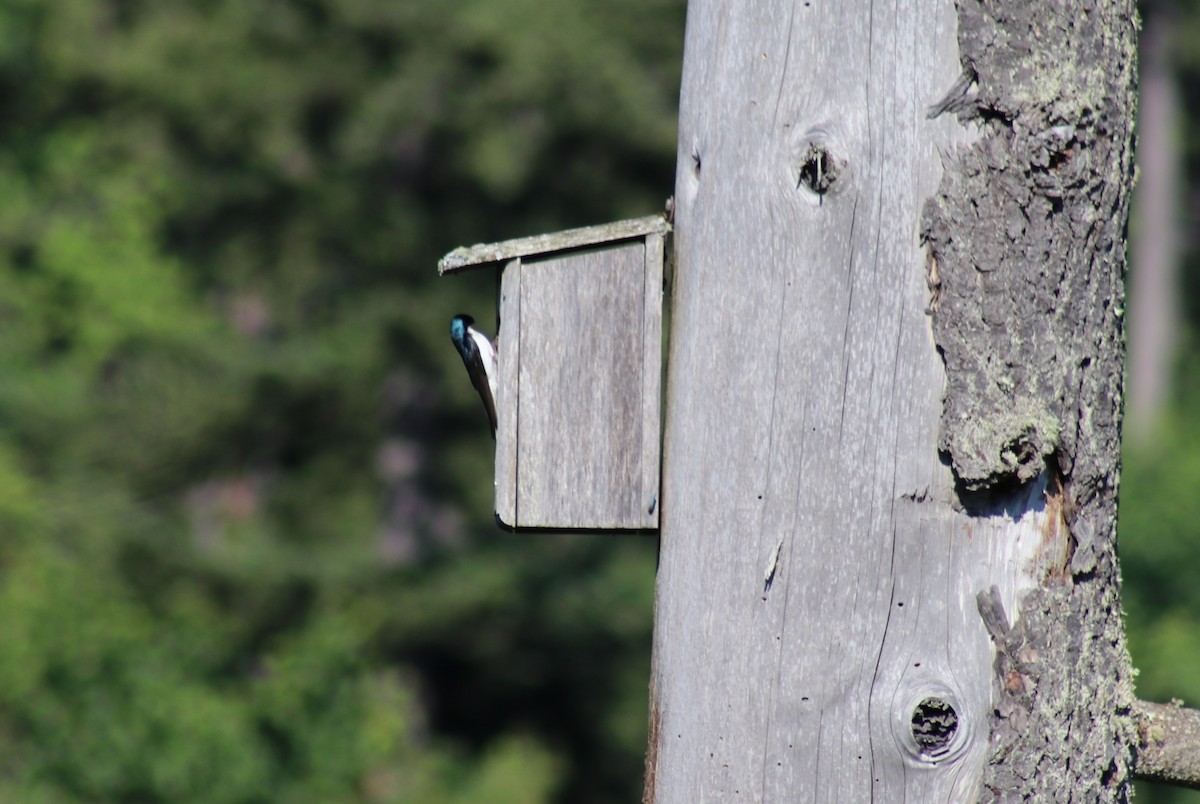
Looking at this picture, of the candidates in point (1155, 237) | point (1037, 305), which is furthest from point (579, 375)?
point (1155, 237)

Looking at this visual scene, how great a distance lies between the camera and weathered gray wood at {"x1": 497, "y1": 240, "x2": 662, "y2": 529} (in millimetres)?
2020

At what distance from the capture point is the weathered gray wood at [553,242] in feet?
6.54

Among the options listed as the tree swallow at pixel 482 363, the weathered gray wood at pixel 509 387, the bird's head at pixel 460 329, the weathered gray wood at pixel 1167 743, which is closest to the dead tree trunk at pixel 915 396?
the weathered gray wood at pixel 1167 743

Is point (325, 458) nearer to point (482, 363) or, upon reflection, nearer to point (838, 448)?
point (482, 363)

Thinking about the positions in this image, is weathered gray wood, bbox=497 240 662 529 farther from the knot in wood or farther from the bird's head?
the bird's head

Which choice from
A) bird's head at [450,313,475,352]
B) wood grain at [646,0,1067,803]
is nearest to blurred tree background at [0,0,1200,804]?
bird's head at [450,313,475,352]

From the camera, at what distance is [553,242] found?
2.06m

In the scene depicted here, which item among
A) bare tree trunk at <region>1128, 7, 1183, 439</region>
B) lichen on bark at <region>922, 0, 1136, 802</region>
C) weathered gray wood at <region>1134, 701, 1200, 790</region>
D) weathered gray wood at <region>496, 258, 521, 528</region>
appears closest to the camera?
lichen on bark at <region>922, 0, 1136, 802</region>

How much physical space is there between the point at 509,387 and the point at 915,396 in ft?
2.26

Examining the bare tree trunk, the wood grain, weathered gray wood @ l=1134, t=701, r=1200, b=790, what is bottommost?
weathered gray wood @ l=1134, t=701, r=1200, b=790

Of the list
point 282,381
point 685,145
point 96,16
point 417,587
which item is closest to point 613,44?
point 282,381

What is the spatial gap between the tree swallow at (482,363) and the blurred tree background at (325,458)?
248 inches

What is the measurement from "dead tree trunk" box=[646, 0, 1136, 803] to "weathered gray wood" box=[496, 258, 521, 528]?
40 cm

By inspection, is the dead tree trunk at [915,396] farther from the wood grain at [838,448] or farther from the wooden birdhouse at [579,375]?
the wooden birdhouse at [579,375]
